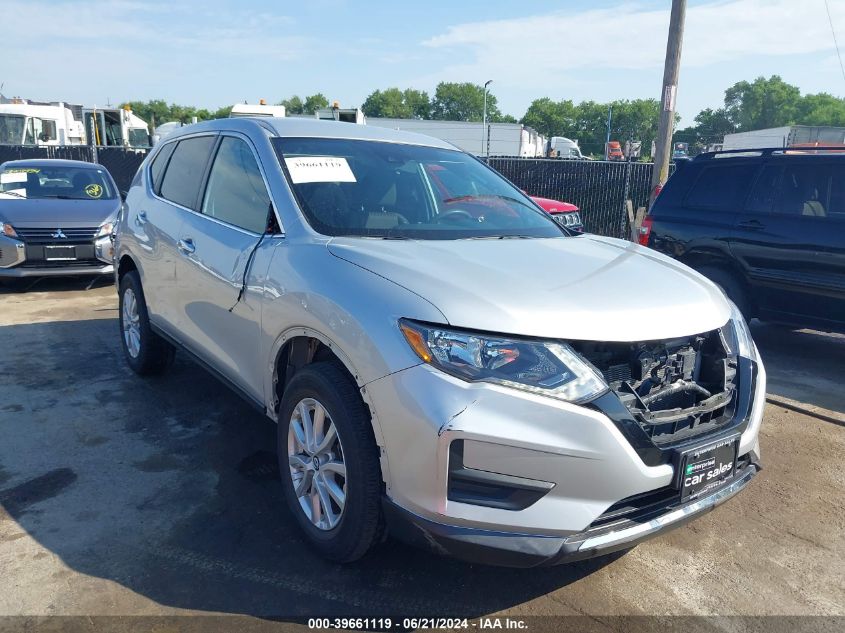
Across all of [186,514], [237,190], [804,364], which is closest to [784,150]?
[804,364]

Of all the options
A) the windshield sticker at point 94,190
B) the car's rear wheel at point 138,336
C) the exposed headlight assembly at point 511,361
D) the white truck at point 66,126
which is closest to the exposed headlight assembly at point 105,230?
the windshield sticker at point 94,190

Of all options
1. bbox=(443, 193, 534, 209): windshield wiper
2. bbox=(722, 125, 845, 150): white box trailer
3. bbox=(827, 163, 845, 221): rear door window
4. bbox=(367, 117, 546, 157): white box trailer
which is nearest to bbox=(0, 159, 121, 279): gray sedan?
bbox=(443, 193, 534, 209): windshield wiper

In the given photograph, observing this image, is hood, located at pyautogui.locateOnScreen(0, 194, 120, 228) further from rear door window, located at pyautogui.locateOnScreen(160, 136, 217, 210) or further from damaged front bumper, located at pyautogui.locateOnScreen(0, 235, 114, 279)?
rear door window, located at pyautogui.locateOnScreen(160, 136, 217, 210)

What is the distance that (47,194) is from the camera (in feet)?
29.4

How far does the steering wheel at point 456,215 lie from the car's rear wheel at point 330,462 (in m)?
1.17

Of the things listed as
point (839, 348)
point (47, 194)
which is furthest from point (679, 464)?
point (47, 194)

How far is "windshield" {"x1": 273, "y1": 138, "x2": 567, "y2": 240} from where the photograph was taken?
3264 millimetres

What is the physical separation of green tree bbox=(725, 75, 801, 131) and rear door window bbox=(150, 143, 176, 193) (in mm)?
131007

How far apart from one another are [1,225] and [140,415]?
16.2ft

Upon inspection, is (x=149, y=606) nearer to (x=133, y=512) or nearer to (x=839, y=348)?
(x=133, y=512)

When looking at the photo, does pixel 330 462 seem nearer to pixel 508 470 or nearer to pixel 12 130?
pixel 508 470

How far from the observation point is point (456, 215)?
3.59 meters

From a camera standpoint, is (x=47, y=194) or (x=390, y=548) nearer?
(x=390, y=548)

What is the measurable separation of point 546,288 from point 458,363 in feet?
1.66
